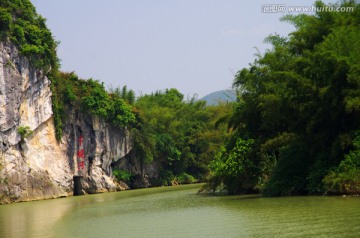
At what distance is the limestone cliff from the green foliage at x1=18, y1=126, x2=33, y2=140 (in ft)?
0.67

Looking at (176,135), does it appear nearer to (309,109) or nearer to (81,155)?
(81,155)

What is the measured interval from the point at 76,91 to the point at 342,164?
26646 millimetres

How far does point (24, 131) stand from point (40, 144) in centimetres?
239

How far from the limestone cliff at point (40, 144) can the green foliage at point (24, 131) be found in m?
0.21

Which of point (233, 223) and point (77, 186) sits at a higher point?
point (77, 186)

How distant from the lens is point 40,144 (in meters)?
34.2

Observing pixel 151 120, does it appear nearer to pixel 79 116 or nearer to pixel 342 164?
pixel 79 116

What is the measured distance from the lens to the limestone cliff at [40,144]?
30688 millimetres

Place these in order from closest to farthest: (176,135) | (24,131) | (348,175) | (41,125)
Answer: (348,175) < (24,131) < (41,125) < (176,135)

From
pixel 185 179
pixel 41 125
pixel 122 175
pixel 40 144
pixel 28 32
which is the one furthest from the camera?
pixel 185 179

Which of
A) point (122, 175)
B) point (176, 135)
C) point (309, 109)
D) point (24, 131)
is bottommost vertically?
point (122, 175)

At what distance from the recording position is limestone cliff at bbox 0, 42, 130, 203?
3069 centimetres

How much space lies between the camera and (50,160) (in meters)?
35.0

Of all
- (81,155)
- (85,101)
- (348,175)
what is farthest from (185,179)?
(348,175)
